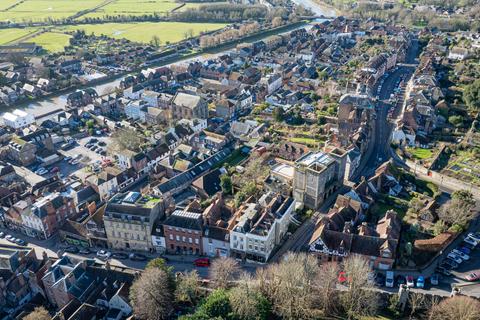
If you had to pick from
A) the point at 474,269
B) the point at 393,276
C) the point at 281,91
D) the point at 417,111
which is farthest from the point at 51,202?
the point at 417,111

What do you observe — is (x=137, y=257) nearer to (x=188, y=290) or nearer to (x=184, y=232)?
(x=184, y=232)

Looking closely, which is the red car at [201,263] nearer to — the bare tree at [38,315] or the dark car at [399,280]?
the bare tree at [38,315]

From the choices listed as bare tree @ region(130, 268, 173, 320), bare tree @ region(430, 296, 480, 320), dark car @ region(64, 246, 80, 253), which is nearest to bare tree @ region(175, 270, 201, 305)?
bare tree @ region(130, 268, 173, 320)

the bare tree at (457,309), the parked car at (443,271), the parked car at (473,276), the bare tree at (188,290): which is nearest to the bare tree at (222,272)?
the bare tree at (188,290)

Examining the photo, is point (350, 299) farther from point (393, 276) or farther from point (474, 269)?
point (474, 269)

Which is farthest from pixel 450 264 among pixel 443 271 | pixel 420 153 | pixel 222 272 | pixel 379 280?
pixel 420 153

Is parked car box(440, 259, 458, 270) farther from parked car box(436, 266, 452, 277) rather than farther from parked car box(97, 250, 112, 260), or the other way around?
parked car box(97, 250, 112, 260)
